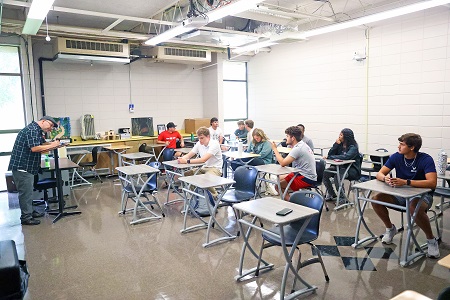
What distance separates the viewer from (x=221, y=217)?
4699 millimetres

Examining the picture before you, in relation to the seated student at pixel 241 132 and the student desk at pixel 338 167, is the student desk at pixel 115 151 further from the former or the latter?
the student desk at pixel 338 167

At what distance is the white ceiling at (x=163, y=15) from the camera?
5.59m

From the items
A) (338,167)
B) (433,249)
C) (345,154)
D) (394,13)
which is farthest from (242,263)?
(394,13)

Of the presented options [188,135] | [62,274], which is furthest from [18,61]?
[62,274]

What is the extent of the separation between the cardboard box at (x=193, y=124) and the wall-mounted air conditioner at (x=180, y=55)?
154 cm

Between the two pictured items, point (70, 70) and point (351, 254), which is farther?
point (70, 70)

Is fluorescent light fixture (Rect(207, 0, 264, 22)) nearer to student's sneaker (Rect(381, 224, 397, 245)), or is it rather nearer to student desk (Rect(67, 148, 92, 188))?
student's sneaker (Rect(381, 224, 397, 245))

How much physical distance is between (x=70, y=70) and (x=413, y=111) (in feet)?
23.4

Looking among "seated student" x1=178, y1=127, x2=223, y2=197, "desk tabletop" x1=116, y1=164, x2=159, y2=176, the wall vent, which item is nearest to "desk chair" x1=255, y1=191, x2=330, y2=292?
"seated student" x1=178, y1=127, x2=223, y2=197

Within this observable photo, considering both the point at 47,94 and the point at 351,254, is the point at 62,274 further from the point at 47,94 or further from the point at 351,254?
the point at 47,94

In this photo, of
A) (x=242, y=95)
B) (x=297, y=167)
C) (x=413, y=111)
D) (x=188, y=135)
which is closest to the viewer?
(x=297, y=167)

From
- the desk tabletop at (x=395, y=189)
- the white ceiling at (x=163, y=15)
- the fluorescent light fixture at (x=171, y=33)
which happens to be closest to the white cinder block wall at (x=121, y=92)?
the white ceiling at (x=163, y=15)

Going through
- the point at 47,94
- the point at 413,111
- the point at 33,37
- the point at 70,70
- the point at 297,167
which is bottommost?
the point at 297,167

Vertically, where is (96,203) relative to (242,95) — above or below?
Answer: below
